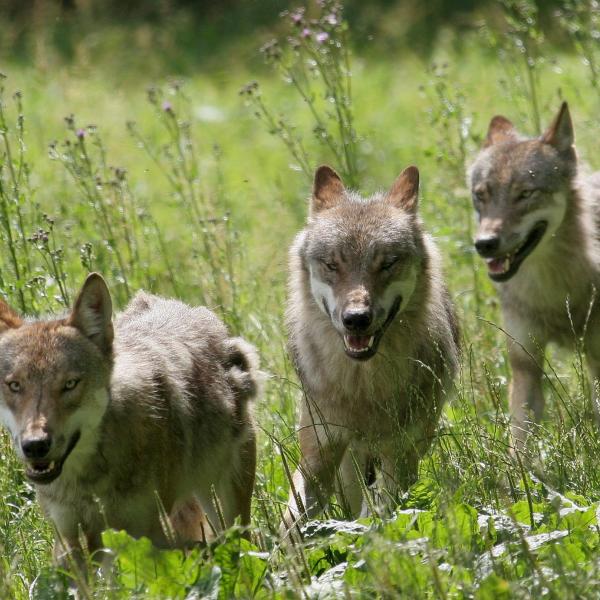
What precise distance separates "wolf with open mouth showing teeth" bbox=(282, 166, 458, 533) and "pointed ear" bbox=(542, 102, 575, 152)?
63.3 inches

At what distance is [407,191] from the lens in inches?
240

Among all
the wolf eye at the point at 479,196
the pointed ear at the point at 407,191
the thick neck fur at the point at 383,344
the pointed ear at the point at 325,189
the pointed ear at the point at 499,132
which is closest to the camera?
the thick neck fur at the point at 383,344

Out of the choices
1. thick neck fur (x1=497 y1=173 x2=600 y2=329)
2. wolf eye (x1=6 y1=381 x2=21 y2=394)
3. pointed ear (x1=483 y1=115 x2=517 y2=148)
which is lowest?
thick neck fur (x1=497 y1=173 x2=600 y2=329)

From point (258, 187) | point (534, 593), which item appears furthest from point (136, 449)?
point (258, 187)

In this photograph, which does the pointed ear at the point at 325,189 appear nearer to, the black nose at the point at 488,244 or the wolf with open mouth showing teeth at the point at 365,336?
the wolf with open mouth showing teeth at the point at 365,336

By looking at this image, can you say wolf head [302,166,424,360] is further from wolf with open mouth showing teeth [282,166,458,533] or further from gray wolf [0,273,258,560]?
gray wolf [0,273,258,560]

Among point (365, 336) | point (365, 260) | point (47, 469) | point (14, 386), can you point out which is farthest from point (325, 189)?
point (47, 469)

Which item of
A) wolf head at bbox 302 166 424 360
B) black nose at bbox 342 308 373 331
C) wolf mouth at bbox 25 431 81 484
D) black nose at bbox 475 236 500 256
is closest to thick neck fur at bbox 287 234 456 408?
wolf head at bbox 302 166 424 360

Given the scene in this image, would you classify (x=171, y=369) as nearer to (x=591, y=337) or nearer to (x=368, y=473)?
(x=368, y=473)

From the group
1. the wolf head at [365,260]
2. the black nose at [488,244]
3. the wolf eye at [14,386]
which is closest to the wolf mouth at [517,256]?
the black nose at [488,244]

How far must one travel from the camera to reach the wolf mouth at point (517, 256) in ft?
23.1

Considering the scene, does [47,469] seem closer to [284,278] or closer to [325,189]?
[325,189]

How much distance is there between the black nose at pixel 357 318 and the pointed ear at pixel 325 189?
0.91 meters

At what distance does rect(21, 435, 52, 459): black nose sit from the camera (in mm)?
4324
